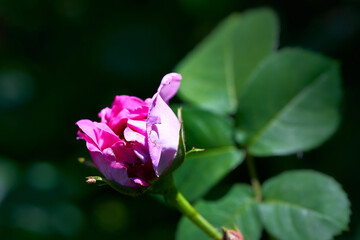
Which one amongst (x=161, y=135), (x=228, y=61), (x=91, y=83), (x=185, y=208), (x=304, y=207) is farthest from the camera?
(x=91, y=83)

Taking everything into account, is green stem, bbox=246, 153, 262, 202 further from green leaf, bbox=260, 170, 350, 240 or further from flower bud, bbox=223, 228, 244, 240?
flower bud, bbox=223, 228, 244, 240

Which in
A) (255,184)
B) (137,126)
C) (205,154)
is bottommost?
(255,184)

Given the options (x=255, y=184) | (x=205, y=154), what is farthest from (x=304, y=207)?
(x=205, y=154)

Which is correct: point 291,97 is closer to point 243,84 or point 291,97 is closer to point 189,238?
point 243,84

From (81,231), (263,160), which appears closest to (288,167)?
(263,160)

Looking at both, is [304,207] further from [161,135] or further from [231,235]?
[161,135]

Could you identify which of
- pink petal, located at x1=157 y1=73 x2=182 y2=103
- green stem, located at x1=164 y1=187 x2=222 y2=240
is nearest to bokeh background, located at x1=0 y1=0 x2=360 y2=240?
green stem, located at x1=164 y1=187 x2=222 y2=240

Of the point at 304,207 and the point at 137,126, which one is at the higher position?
the point at 137,126
